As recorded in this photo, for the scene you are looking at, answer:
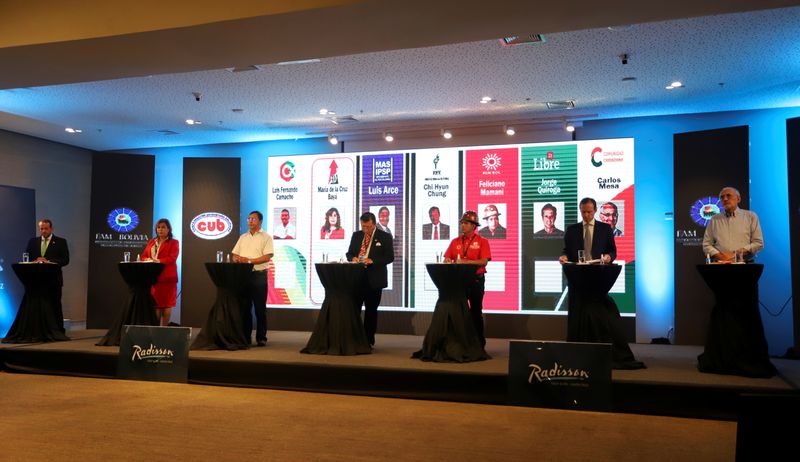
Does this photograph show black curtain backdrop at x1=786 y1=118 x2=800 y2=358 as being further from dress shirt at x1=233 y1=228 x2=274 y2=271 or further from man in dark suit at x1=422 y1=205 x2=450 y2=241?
dress shirt at x1=233 y1=228 x2=274 y2=271

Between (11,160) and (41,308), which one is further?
(11,160)

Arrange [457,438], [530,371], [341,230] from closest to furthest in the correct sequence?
[457,438] → [530,371] → [341,230]

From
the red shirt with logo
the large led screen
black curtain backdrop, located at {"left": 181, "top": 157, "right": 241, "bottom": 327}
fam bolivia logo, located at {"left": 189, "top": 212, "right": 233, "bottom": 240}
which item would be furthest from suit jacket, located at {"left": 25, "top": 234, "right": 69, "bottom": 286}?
the red shirt with logo

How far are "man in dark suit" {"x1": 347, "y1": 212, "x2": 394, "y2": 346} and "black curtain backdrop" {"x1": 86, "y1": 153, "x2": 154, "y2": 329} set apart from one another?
15.4 feet

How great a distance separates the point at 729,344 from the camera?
5051mm

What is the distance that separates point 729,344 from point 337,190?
237 inches

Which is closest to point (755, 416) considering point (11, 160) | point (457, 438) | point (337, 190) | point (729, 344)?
point (457, 438)

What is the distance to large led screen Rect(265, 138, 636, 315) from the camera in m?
8.55

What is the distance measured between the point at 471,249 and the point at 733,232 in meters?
2.43

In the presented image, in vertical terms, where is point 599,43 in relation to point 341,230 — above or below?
above

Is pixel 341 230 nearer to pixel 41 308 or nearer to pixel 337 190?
pixel 337 190

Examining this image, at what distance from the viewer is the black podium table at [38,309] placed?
7164mm

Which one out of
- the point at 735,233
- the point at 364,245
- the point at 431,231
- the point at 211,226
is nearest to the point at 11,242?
the point at 211,226

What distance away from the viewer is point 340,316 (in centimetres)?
625
